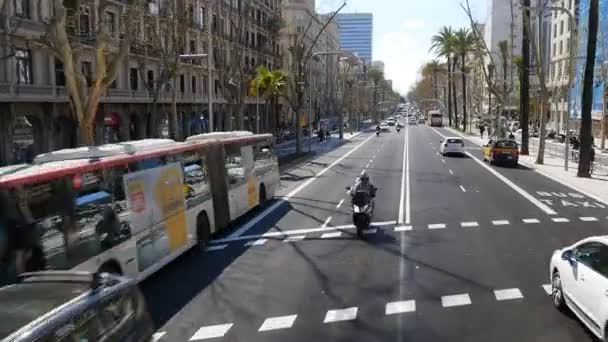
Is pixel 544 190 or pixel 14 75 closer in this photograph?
pixel 544 190

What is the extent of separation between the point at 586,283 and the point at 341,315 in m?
3.51

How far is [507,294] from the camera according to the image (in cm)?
1047

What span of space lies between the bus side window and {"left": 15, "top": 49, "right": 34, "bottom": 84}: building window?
17.4m

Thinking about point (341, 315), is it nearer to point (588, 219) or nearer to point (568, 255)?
point (568, 255)

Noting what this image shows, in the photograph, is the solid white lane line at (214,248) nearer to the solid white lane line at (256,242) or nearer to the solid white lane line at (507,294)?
the solid white lane line at (256,242)

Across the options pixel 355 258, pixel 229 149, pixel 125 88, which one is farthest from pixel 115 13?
pixel 355 258

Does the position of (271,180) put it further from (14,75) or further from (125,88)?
(125,88)

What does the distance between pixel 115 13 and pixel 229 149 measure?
25.5 m

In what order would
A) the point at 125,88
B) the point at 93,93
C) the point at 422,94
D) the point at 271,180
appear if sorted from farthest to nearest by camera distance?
1. the point at 422,94
2. the point at 125,88
3. the point at 271,180
4. the point at 93,93

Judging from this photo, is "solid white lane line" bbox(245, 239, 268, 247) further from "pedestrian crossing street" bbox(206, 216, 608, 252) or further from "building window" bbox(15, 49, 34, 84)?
"building window" bbox(15, 49, 34, 84)

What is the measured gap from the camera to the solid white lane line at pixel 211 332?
8.76 meters

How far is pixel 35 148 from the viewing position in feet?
109

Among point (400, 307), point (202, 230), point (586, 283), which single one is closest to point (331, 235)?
point (202, 230)

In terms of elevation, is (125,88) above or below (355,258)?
above
